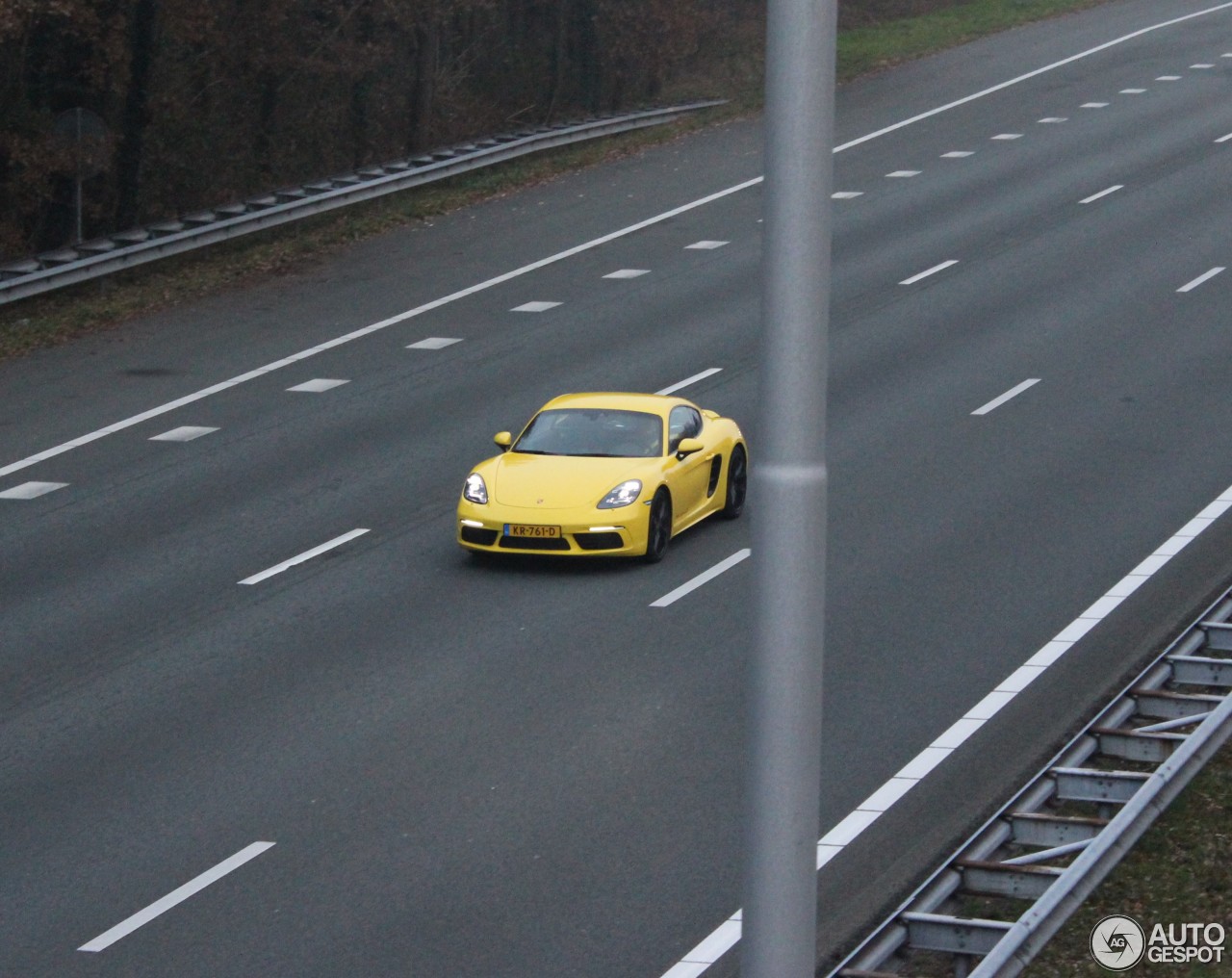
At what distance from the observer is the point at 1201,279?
27.5 meters

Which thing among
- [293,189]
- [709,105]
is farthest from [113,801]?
[709,105]

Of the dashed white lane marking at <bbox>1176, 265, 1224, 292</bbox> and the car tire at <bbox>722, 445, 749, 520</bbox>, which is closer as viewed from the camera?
the car tire at <bbox>722, 445, 749, 520</bbox>

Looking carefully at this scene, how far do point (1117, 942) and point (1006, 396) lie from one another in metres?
13.7

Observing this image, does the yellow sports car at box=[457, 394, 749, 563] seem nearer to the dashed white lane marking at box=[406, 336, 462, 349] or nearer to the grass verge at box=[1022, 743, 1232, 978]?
the grass verge at box=[1022, 743, 1232, 978]

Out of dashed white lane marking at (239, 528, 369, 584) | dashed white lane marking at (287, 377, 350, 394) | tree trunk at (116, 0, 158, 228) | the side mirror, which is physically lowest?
dashed white lane marking at (239, 528, 369, 584)

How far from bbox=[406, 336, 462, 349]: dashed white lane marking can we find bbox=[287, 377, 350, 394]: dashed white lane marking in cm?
174

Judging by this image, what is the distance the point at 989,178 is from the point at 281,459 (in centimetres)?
1864

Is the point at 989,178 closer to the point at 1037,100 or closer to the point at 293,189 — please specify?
the point at 1037,100

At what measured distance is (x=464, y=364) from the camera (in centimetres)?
2422

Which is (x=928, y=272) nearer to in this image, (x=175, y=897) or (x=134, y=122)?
(x=134, y=122)

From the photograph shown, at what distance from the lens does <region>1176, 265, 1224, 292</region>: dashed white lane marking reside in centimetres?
2702

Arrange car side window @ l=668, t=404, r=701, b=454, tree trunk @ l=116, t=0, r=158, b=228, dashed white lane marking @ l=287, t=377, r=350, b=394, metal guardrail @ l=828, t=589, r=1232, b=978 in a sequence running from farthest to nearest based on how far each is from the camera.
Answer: tree trunk @ l=116, t=0, r=158, b=228 → dashed white lane marking @ l=287, t=377, r=350, b=394 → car side window @ l=668, t=404, r=701, b=454 → metal guardrail @ l=828, t=589, r=1232, b=978

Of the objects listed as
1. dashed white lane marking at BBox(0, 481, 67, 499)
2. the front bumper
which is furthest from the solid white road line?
the front bumper

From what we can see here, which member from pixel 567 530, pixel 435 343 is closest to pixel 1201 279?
pixel 435 343
